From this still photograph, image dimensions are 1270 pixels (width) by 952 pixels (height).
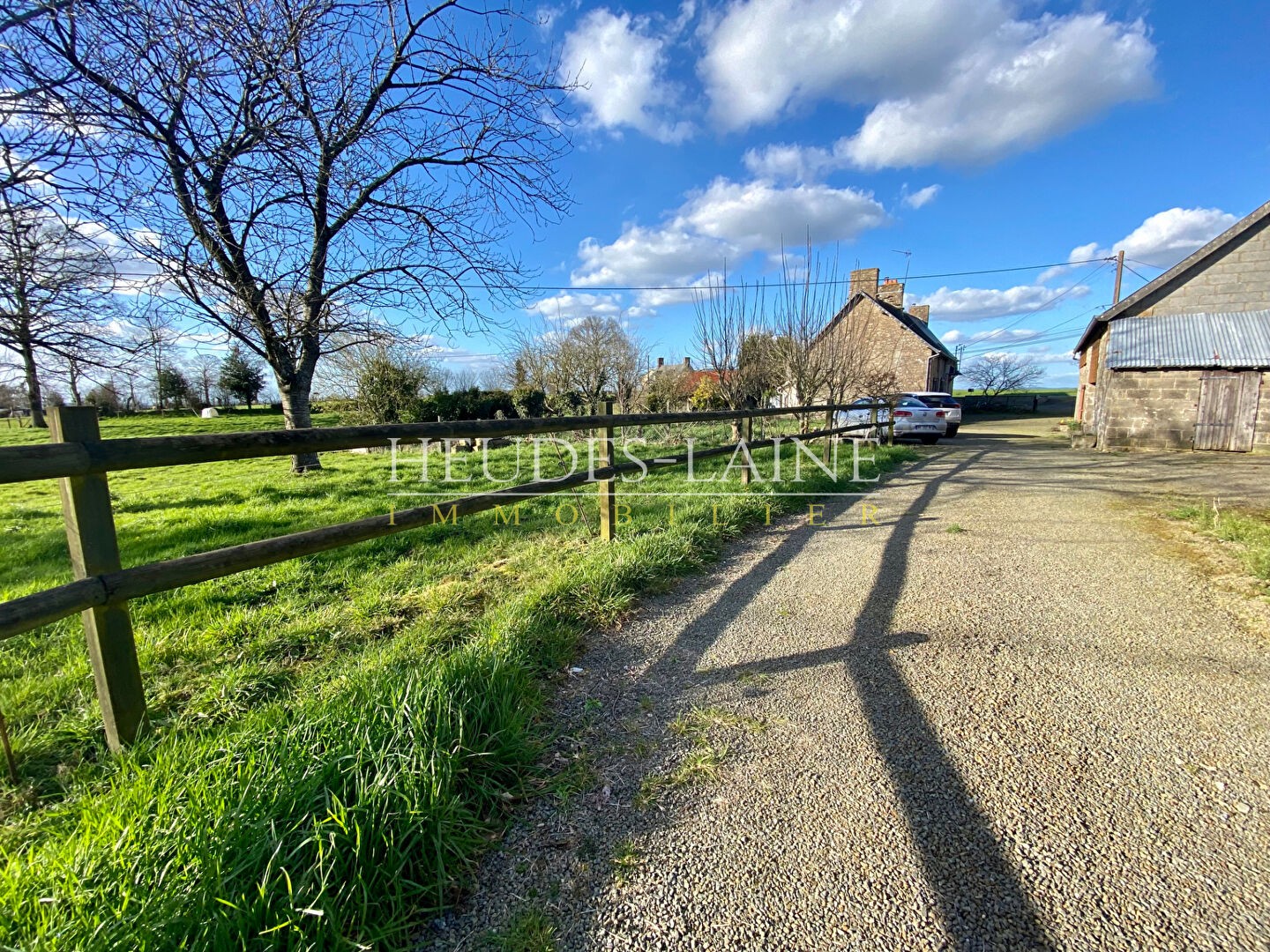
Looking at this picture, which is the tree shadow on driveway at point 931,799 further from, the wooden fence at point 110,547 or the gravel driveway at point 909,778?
the wooden fence at point 110,547

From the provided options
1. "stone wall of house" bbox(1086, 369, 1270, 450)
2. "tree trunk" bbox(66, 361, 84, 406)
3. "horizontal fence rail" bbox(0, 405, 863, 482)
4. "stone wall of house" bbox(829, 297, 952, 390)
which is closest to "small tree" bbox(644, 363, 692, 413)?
"stone wall of house" bbox(1086, 369, 1270, 450)

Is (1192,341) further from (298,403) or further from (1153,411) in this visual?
(298,403)

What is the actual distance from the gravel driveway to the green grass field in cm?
23

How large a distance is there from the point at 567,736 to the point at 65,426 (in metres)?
2.15

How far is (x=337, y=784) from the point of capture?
62.4 inches

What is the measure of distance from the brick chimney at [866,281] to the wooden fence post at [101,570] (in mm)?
25349

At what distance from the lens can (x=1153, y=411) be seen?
12172 mm

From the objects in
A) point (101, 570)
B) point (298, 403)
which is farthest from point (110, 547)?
point (298, 403)

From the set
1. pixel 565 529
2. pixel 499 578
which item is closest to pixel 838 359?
pixel 565 529

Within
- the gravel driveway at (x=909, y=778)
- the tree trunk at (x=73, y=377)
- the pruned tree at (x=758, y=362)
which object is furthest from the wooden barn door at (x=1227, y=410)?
the tree trunk at (x=73, y=377)

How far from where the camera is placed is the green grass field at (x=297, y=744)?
49.1 inches

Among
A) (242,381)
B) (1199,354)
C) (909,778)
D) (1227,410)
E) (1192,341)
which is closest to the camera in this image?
(909,778)

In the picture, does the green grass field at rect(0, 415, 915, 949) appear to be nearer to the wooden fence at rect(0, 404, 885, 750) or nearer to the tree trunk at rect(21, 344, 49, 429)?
the wooden fence at rect(0, 404, 885, 750)

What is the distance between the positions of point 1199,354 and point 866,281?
13.9 metres
